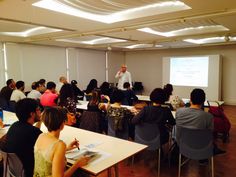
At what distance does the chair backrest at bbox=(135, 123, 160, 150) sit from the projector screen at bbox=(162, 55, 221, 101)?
639cm

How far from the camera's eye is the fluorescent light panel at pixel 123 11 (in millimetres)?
3495

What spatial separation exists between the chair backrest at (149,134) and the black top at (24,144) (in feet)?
5.06

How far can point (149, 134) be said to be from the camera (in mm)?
3051

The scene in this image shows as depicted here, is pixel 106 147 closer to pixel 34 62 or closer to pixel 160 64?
pixel 34 62

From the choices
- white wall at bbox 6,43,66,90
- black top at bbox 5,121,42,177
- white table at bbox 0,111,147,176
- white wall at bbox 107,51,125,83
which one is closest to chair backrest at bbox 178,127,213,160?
white table at bbox 0,111,147,176

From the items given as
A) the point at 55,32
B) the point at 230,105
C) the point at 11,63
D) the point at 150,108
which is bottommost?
the point at 230,105

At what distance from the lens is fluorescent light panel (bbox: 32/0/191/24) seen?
350 centimetres

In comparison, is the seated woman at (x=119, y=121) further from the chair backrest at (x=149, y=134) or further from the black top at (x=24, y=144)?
the black top at (x=24, y=144)

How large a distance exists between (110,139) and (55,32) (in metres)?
4.06

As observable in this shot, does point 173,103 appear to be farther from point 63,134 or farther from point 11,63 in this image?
point 11,63

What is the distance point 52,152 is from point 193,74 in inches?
332

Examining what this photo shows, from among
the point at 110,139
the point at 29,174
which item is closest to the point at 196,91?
the point at 110,139

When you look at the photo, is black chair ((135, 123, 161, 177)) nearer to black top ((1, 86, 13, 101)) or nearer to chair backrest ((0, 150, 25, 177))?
chair backrest ((0, 150, 25, 177))

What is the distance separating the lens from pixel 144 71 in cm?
1124
